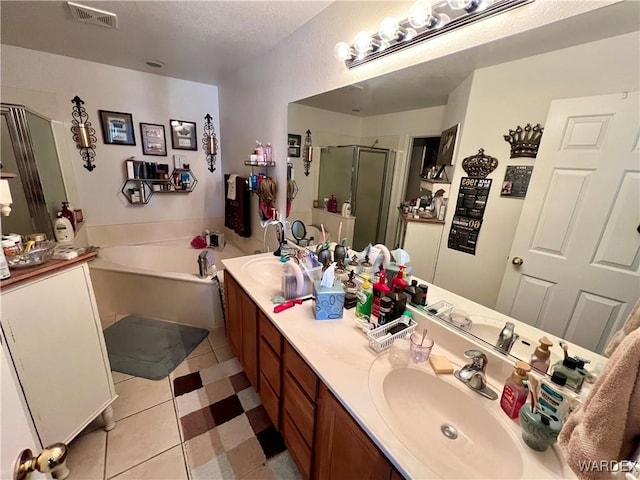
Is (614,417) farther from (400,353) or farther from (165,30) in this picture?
(165,30)

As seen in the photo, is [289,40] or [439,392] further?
[289,40]

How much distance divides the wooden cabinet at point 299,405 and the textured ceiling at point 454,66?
122 centimetres

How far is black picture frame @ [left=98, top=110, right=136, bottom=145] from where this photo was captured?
100.0 inches

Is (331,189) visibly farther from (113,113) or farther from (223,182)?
(113,113)

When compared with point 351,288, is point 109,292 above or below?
below

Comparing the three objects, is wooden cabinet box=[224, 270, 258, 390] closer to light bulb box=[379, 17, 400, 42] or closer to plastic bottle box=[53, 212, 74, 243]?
light bulb box=[379, 17, 400, 42]

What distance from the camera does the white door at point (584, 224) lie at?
64cm

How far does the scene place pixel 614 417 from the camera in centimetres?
43

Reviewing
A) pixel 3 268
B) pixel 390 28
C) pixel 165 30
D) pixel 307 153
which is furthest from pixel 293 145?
pixel 3 268

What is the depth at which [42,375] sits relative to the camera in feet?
3.28

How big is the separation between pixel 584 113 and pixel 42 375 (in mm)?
2086

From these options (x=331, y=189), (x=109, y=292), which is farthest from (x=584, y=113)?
(x=109, y=292)

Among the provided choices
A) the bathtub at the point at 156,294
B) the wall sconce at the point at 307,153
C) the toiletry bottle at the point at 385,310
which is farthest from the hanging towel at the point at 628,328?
the bathtub at the point at 156,294

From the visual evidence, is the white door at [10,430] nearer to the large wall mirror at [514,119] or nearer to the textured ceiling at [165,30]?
the large wall mirror at [514,119]
